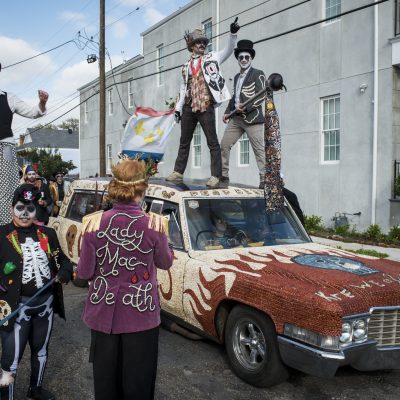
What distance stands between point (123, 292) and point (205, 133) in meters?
3.96

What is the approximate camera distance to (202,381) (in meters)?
3.99

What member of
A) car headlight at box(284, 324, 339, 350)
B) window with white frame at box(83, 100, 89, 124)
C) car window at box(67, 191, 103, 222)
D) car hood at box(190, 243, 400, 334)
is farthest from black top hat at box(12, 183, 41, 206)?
window with white frame at box(83, 100, 89, 124)

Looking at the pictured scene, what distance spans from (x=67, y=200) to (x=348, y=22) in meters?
9.27

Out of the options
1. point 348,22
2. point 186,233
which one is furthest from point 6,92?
point 348,22

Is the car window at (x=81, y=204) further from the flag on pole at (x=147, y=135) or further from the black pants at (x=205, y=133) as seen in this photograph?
the black pants at (x=205, y=133)

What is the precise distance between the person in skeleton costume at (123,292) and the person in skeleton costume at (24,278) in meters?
0.78

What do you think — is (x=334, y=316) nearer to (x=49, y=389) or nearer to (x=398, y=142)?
(x=49, y=389)

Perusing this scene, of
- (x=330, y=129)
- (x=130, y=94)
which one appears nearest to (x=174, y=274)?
(x=330, y=129)

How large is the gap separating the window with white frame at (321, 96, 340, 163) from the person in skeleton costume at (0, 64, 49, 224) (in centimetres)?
1027

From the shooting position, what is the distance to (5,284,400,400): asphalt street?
12.3 ft

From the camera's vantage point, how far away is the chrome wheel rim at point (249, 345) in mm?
3789

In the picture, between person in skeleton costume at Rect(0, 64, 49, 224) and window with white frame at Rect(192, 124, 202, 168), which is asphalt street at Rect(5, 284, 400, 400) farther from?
window with white frame at Rect(192, 124, 202, 168)

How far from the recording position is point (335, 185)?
13070mm

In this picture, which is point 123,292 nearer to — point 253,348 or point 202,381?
point 253,348
